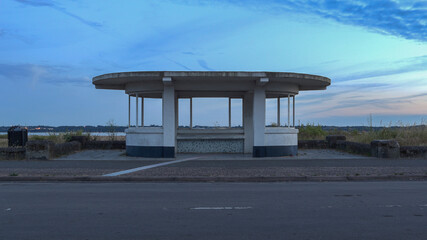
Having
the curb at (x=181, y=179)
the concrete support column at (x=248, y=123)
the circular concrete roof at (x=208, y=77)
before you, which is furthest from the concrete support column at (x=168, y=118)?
the curb at (x=181, y=179)

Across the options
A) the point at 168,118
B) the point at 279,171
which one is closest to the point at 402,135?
the point at 279,171

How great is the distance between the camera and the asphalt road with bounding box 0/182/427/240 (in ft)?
19.9

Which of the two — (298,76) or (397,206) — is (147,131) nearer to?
(298,76)

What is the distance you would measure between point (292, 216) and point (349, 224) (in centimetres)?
96

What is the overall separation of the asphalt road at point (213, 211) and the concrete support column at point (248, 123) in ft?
31.3

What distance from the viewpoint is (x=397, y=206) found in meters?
8.03

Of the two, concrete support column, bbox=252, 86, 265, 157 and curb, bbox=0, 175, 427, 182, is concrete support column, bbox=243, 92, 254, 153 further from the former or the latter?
curb, bbox=0, 175, 427, 182

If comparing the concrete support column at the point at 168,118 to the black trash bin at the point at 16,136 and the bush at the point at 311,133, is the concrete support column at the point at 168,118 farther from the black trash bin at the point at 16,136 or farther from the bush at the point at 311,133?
the bush at the point at 311,133

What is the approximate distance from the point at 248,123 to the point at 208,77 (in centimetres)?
433

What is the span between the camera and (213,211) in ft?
25.0

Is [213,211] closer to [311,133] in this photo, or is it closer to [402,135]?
[402,135]

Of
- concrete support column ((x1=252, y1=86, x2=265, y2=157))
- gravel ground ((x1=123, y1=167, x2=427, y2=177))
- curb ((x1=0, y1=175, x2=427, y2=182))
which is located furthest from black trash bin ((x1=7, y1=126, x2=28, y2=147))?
concrete support column ((x1=252, y1=86, x2=265, y2=157))

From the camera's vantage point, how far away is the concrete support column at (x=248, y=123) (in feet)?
67.9

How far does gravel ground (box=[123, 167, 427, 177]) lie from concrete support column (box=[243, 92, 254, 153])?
6468 millimetres
